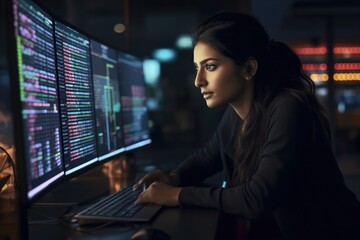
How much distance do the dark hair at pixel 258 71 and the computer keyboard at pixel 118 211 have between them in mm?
300

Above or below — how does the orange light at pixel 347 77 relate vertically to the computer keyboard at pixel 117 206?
above

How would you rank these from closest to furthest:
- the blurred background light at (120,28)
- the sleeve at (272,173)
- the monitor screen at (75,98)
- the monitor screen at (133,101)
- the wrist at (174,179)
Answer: the sleeve at (272,173) → the monitor screen at (75,98) → the wrist at (174,179) → the monitor screen at (133,101) → the blurred background light at (120,28)

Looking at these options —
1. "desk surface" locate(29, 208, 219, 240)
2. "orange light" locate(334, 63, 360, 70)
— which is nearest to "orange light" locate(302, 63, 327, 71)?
"orange light" locate(334, 63, 360, 70)

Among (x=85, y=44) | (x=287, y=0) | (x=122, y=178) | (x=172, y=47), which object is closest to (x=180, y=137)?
(x=172, y=47)

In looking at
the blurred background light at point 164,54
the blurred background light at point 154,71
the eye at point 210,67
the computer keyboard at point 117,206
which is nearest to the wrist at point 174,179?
the computer keyboard at point 117,206

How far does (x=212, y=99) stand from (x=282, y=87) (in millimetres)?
198

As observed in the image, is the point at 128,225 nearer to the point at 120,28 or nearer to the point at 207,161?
the point at 207,161

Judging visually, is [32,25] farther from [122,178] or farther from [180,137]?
[180,137]

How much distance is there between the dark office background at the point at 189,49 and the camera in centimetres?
562

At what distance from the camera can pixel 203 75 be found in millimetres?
1164

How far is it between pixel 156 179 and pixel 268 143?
392 millimetres

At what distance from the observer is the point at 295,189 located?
110 cm

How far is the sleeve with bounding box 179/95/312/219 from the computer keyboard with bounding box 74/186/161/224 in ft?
0.32

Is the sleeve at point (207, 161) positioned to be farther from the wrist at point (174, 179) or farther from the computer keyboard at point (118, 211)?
the computer keyboard at point (118, 211)
